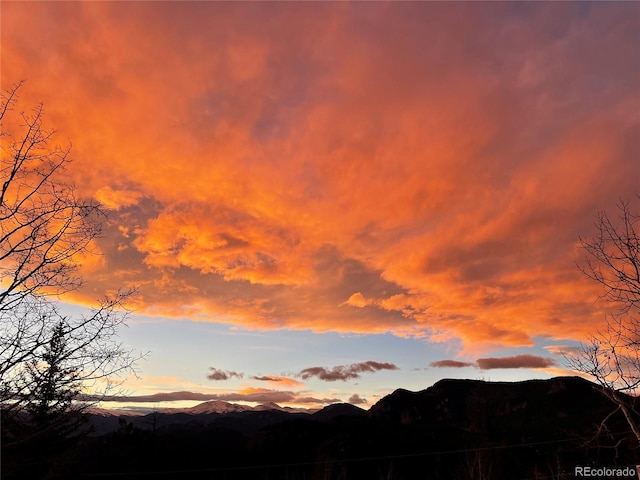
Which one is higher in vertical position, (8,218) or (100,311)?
(8,218)

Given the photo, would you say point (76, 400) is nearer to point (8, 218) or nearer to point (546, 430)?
point (8, 218)

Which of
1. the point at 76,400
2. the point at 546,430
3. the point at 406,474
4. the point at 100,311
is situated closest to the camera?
the point at 100,311

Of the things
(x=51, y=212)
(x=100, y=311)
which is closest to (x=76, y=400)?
(x=100, y=311)

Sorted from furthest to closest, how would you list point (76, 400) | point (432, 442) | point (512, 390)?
point (512, 390) → point (432, 442) → point (76, 400)

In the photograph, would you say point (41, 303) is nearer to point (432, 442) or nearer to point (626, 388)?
point (626, 388)

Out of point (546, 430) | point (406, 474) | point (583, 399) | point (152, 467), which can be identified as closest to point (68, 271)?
point (152, 467)

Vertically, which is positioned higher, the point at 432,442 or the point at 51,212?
the point at 51,212

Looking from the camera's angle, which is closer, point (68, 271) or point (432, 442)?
point (68, 271)

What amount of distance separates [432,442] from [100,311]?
4835 inches

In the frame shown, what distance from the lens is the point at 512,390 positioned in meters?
195

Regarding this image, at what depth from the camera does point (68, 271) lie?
7.74 m

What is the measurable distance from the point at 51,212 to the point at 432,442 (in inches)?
4881

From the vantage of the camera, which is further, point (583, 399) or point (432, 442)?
point (583, 399)

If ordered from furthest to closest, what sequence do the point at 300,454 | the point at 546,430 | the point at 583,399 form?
the point at 583,399, the point at 546,430, the point at 300,454
